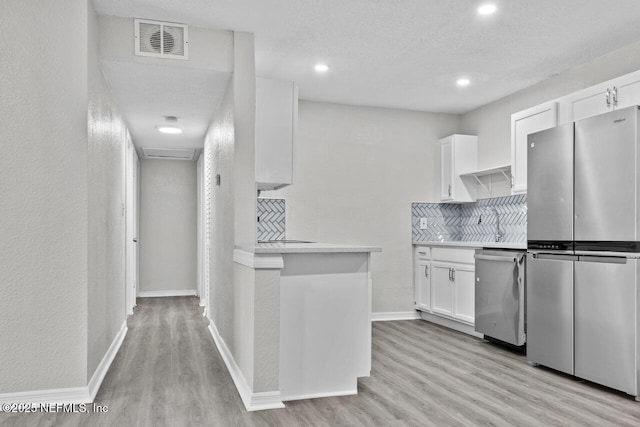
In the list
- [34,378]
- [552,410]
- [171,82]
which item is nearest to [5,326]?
[34,378]

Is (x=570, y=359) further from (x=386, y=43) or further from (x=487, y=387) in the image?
(x=386, y=43)

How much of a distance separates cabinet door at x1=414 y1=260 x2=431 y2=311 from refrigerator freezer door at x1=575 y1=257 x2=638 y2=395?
2205 mm

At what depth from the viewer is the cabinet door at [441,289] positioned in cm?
494

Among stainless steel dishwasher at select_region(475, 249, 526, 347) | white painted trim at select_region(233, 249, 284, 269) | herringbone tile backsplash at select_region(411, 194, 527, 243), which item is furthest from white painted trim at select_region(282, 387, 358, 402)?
herringbone tile backsplash at select_region(411, 194, 527, 243)

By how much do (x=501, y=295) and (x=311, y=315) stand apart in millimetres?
2033

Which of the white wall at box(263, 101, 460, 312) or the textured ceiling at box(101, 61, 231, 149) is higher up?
the textured ceiling at box(101, 61, 231, 149)

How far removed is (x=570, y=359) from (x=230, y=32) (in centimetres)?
336

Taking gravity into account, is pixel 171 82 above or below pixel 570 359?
above

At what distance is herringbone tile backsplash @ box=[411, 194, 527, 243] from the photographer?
16.4 feet

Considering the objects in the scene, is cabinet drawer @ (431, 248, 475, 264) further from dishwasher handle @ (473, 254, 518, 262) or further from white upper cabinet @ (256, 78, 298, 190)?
white upper cabinet @ (256, 78, 298, 190)

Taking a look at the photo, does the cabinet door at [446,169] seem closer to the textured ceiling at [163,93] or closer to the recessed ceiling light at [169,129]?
the textured ceiling at [163,93]

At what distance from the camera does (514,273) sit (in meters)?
3.89

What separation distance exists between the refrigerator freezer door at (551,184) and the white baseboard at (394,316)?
2.27 m

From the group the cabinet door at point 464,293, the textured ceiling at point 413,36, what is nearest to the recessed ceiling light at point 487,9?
the textured ceiling at point 413,36
